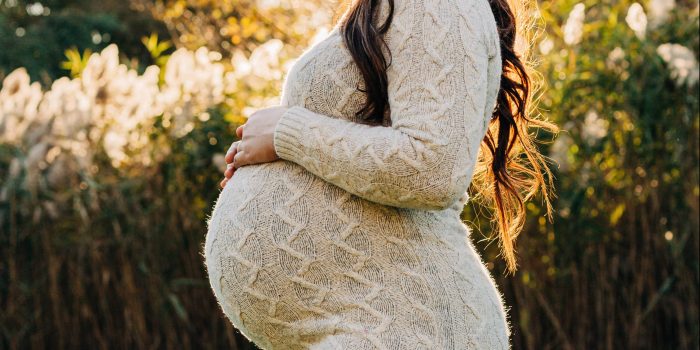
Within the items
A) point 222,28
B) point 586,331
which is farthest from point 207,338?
point 222,28

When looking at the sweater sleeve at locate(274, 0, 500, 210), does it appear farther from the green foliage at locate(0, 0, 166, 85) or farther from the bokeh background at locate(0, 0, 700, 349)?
the green foliage at locate(0, 0, 166, 85)

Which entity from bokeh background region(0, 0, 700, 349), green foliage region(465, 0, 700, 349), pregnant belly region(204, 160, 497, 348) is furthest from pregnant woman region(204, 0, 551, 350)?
green foliage region(465, 0, 700, 349)

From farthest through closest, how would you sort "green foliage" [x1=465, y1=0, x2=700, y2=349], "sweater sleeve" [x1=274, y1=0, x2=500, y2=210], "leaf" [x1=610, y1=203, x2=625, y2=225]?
"leaf" [x1=610, y1=203, x2=625, y2=225] → "green foliage" [x1=465, y1=0, x2=700, y2=349] → "sweater sleeve" [x1=274, y1=0, x2=500, y2=210]

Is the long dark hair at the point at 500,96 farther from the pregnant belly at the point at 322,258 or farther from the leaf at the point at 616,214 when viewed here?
the leaf at the point at 616,214

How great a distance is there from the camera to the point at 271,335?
4.52 ft

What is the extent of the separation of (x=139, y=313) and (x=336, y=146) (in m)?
2.94

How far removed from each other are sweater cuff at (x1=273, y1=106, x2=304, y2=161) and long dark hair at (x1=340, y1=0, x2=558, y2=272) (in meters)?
0.09

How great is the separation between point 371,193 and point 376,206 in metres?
0.07

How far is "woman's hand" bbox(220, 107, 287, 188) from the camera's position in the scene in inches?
54.7

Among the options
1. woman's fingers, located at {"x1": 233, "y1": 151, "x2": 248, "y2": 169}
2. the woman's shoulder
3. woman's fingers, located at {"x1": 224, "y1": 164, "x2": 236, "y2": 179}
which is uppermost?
the woman's shoulder

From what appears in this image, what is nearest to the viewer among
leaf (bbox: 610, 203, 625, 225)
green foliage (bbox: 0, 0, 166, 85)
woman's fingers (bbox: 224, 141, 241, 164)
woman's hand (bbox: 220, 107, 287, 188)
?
woman's hand (bbox: 220, 107, 287, 188)

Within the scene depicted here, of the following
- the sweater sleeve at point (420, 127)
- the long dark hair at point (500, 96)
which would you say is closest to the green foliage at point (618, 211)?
the long dark hair at point (500, 96)

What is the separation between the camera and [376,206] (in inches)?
52.9

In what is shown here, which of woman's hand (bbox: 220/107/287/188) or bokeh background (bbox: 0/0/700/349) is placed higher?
woman's hand (bbox: 220/107/287/188)
